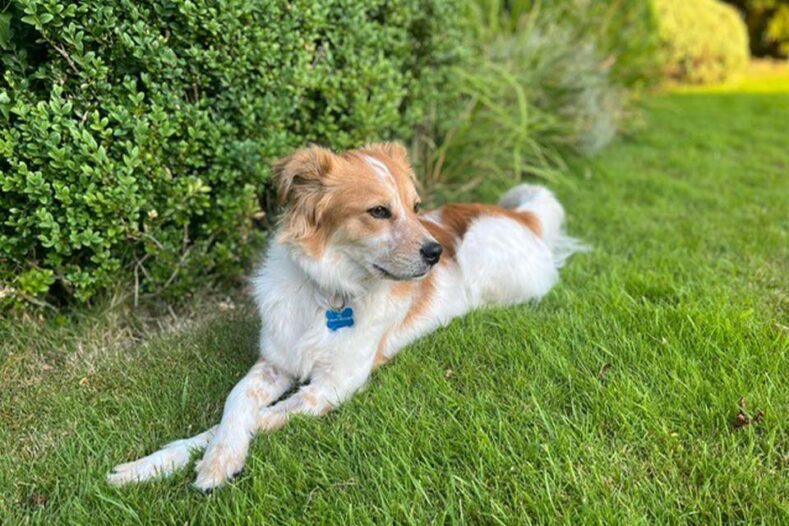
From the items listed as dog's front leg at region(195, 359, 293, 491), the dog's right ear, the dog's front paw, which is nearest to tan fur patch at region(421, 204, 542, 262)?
the dog's right ear

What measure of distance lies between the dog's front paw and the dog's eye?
3.73ft

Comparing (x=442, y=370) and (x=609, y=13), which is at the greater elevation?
(x=609, y=13)

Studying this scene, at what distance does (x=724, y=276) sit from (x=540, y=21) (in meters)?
4.50

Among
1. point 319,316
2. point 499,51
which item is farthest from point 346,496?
point 499,51

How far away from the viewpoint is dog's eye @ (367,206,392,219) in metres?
2.77

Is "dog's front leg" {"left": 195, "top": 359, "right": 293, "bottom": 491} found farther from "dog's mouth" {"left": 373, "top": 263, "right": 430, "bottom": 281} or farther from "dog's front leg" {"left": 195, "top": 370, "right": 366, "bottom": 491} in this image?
"dog's mouth" {"left": 373, "top": 263, "right": 430, "bottom": 281}

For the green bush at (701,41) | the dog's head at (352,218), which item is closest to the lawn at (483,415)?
the dog's head at (352,218)

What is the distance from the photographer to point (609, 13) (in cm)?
772

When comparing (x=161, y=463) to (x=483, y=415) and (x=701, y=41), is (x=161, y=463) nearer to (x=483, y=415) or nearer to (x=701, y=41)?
(x=483, y=415)

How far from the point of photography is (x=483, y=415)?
2.38 metres

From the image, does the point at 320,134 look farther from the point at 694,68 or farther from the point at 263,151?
the point at 694,68

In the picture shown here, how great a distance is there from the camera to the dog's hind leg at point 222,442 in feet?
7.53

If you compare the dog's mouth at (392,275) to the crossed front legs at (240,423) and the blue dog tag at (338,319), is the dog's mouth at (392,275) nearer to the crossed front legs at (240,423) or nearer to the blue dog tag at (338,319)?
the blue dog tag at (338,319)

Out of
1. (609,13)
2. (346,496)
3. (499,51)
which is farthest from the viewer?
(609,13)
